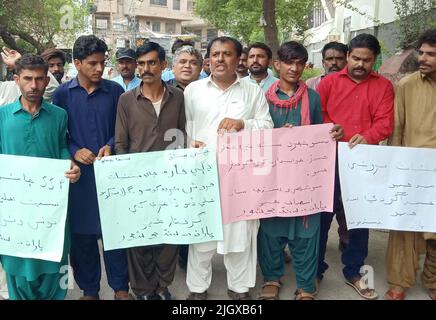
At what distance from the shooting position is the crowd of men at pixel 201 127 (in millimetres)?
2928

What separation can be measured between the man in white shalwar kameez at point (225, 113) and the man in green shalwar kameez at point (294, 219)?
0.12 metres

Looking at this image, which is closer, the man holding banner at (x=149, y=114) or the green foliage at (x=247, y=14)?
the man holding banner at (x=149, y=114)

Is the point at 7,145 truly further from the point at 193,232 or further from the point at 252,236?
the point at 252,236

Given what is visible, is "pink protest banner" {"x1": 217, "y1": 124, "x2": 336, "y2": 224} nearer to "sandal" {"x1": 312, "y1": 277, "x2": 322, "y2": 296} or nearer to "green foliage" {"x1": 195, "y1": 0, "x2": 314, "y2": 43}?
"sandal" {"x1": 312, "y1": 277, "x2": 322, "y2": 296}

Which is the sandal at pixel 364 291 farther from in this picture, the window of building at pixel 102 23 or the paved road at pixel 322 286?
the window of building at pixel 102 23

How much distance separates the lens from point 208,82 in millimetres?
3195

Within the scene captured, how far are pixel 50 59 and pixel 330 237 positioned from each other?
3554 mm

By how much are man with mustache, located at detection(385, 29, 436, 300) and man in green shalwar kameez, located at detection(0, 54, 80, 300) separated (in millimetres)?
2387

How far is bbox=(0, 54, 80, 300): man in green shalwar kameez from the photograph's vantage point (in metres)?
2.77

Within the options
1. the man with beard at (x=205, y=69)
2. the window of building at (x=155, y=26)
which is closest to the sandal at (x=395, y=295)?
the man with beard at (x=205, y=69)

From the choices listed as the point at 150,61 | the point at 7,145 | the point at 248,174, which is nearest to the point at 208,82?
the point at 150,61

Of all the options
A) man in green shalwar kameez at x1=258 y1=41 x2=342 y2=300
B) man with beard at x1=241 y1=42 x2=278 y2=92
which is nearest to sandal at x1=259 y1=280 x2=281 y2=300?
man in green shalwar kameez at x1=258 y1=41 x2=342 y2=300

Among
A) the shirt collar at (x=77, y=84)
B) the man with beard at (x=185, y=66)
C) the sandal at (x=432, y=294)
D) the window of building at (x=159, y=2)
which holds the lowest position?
the sandal at (x=432, y=294)

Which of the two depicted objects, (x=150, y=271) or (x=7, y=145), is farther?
(x=150, y=271)
